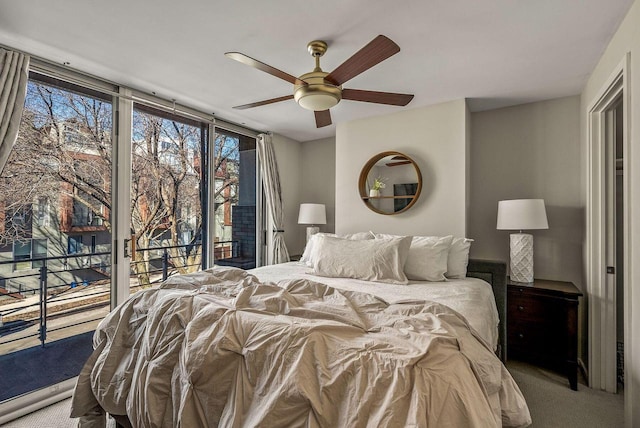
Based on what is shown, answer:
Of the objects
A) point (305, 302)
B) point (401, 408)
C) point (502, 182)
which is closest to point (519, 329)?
point (502, 182)

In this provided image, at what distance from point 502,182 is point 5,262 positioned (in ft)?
14.3

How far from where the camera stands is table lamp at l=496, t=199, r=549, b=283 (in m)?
2.81

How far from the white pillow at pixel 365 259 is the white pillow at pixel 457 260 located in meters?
0.42

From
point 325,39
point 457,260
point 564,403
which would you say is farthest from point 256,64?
point 564,403

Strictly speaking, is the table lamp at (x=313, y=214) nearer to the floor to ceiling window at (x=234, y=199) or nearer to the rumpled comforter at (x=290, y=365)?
the floor to ceiling window at (x=234, y=199)

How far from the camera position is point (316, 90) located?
83.4 inches

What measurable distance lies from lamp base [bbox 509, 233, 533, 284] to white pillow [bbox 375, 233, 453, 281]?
641mm

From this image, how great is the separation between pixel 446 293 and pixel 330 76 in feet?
5.59

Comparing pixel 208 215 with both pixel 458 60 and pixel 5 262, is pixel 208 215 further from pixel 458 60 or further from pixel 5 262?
pixel 458 60

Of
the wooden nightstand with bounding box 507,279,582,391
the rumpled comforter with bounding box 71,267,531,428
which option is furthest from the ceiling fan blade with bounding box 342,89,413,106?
the wooden nightstand with bounding box 507,279,582,391

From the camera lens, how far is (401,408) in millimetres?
1002

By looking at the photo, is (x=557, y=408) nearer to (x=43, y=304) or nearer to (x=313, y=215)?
(x=313, y=215)

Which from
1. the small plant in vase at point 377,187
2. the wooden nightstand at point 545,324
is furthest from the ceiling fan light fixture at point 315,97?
the wooden nightstand at point 545,324

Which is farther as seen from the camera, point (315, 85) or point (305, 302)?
point (315, 85)
